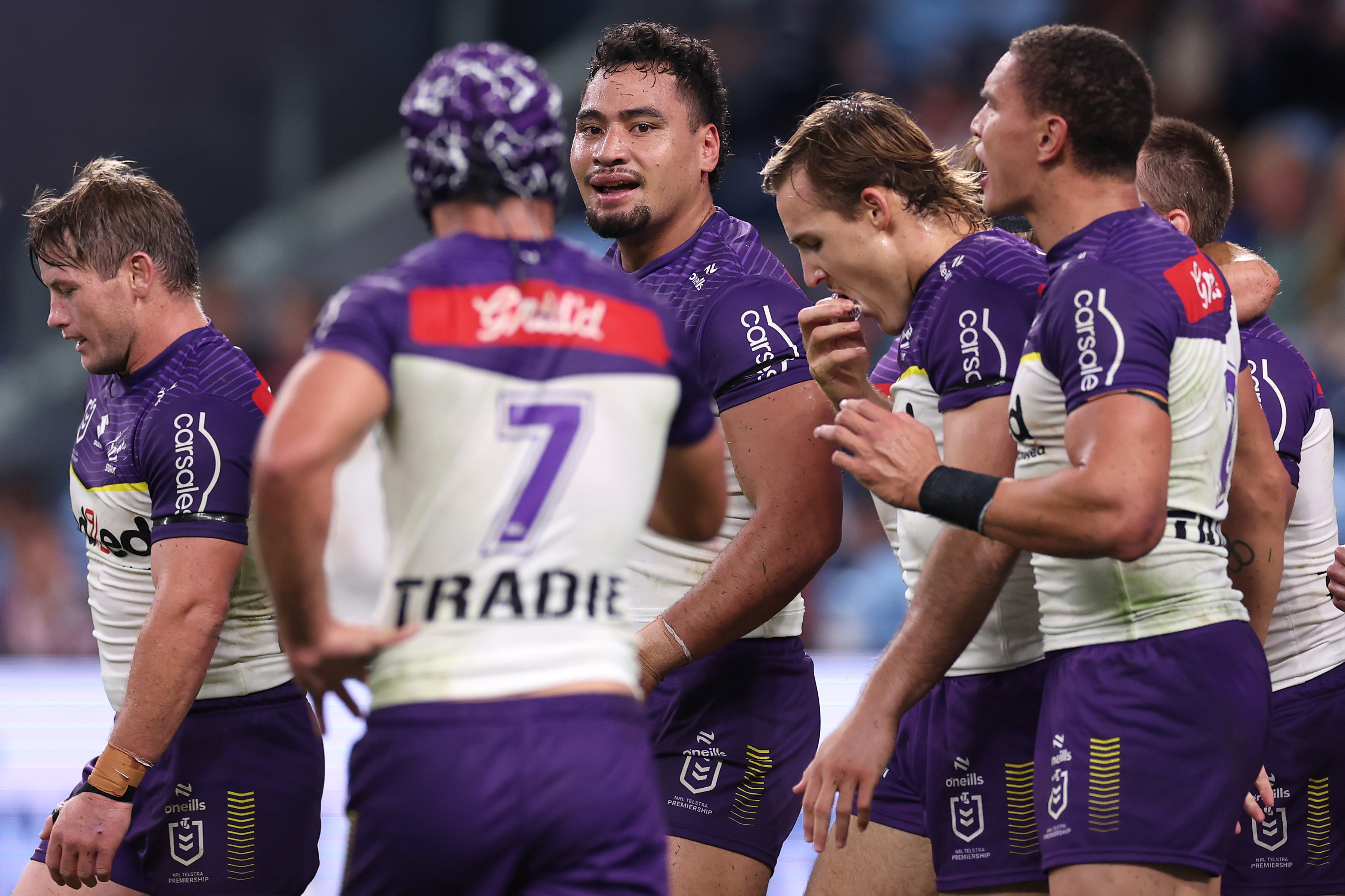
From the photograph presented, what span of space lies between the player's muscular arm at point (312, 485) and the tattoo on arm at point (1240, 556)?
83.6 inches

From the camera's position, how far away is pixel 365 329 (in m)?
2.26

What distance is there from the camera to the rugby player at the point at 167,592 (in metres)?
3.62

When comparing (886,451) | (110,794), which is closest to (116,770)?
(110,794)

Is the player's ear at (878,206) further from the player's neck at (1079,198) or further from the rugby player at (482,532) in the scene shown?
the rugby player at (482,532)

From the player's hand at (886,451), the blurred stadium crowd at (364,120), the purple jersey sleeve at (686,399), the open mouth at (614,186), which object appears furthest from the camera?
the blurred stadium crowd at (364,120)

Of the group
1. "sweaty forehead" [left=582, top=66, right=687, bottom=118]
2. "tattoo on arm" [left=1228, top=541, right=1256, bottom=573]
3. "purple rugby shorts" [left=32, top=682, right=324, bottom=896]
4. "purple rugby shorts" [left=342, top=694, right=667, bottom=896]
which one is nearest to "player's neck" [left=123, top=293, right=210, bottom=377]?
"purple rugby shorts" [left=32, top=682, right=324, bottom=896]

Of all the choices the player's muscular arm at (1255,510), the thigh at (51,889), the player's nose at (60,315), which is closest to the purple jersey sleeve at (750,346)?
the player's muscular arm at (1255,510)

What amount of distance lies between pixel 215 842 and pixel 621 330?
6.92ft

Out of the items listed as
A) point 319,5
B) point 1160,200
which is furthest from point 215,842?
point 319,5

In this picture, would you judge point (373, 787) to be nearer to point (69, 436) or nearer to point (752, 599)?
point (752, 599)

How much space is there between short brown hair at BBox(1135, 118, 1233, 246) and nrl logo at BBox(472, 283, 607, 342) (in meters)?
2.15

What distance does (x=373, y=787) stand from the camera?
7.61ft

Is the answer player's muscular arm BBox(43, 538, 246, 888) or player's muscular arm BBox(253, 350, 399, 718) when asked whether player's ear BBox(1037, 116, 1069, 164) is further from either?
player's muscular arm BBox(43, 538, 246, 888)

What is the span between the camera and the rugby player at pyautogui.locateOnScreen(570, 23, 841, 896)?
12.2 feet
